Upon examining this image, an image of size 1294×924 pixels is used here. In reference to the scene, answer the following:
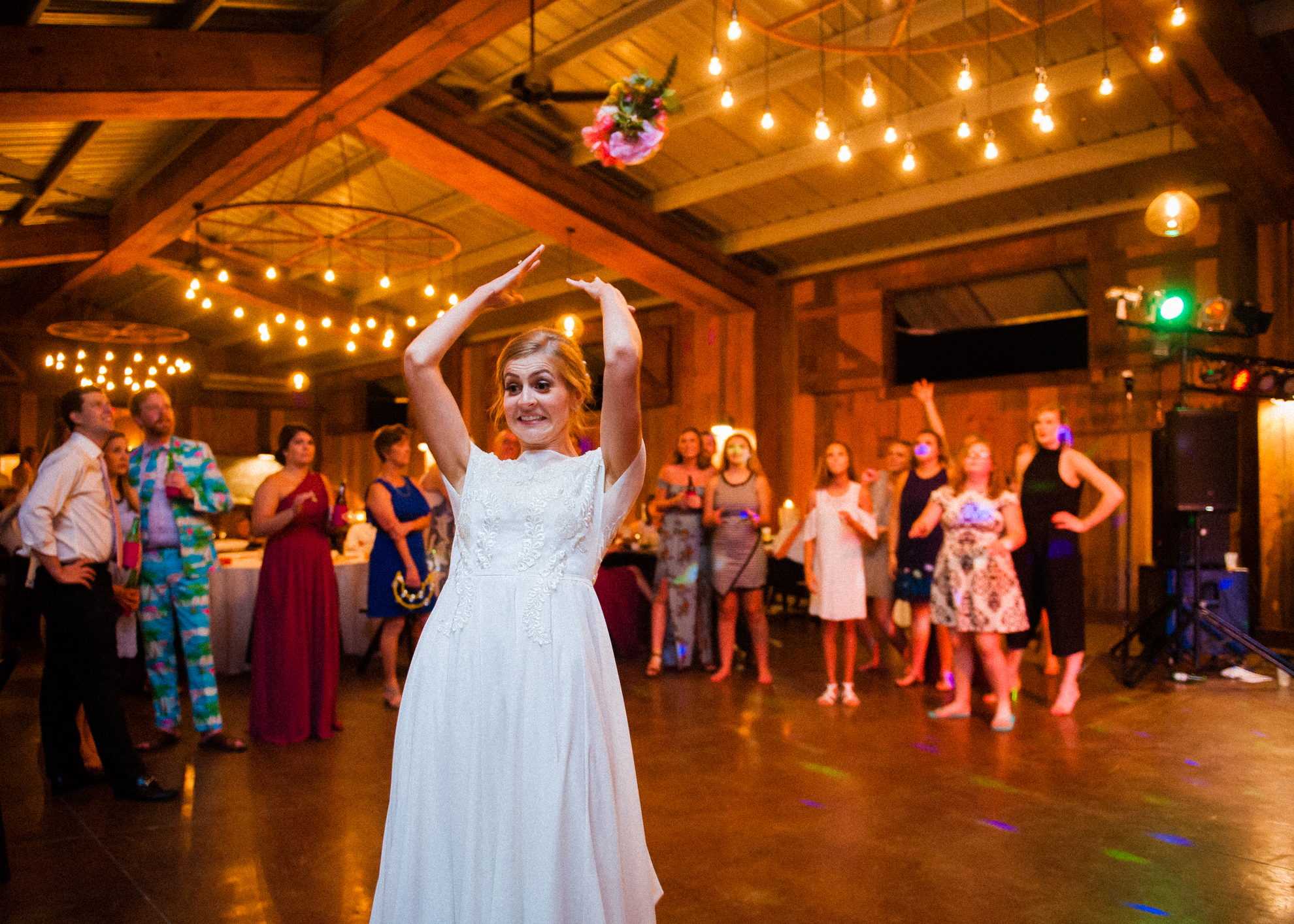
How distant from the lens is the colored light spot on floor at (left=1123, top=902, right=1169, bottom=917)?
98.4 inches

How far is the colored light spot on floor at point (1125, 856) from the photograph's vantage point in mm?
2893

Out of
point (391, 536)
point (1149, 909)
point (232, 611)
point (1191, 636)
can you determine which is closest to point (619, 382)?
point (1149, 909)

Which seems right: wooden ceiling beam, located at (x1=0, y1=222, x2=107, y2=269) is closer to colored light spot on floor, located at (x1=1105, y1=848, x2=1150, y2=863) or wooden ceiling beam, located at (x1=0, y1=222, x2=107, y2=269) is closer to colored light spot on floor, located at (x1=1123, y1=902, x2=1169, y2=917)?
colored light spot on floor, located at (x1=1105, y1=848, x2=1150, y2=863)

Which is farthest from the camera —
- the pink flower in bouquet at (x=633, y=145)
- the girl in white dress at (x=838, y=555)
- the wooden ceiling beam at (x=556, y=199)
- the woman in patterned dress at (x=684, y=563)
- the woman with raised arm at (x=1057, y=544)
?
the wooden ceiling beam at (x=556, y=199)

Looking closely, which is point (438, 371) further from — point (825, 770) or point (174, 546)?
point (174, 546)

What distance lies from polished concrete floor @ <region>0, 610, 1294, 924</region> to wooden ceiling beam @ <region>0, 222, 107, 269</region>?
263 inches

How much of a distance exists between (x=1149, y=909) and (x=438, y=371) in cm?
232

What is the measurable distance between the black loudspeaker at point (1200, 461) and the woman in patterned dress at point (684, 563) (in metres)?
2.99

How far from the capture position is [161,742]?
4.30m

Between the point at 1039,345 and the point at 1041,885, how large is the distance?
751 centimetres

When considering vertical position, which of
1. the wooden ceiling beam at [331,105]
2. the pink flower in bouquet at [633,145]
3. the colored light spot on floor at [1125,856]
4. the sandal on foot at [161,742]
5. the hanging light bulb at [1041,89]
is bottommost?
the sandal on foot at [161,742]

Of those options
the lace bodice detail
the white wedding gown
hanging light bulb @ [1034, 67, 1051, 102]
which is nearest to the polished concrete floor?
the white wedding gown

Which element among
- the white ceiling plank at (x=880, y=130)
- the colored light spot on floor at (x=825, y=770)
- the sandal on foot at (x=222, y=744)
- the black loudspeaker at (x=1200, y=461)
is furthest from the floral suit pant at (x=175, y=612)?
the white ceiling plank at (x=880, y=130)

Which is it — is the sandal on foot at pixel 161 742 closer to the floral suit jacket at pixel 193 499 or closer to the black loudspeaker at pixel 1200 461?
the floral suit jacket at pixel 193 499
